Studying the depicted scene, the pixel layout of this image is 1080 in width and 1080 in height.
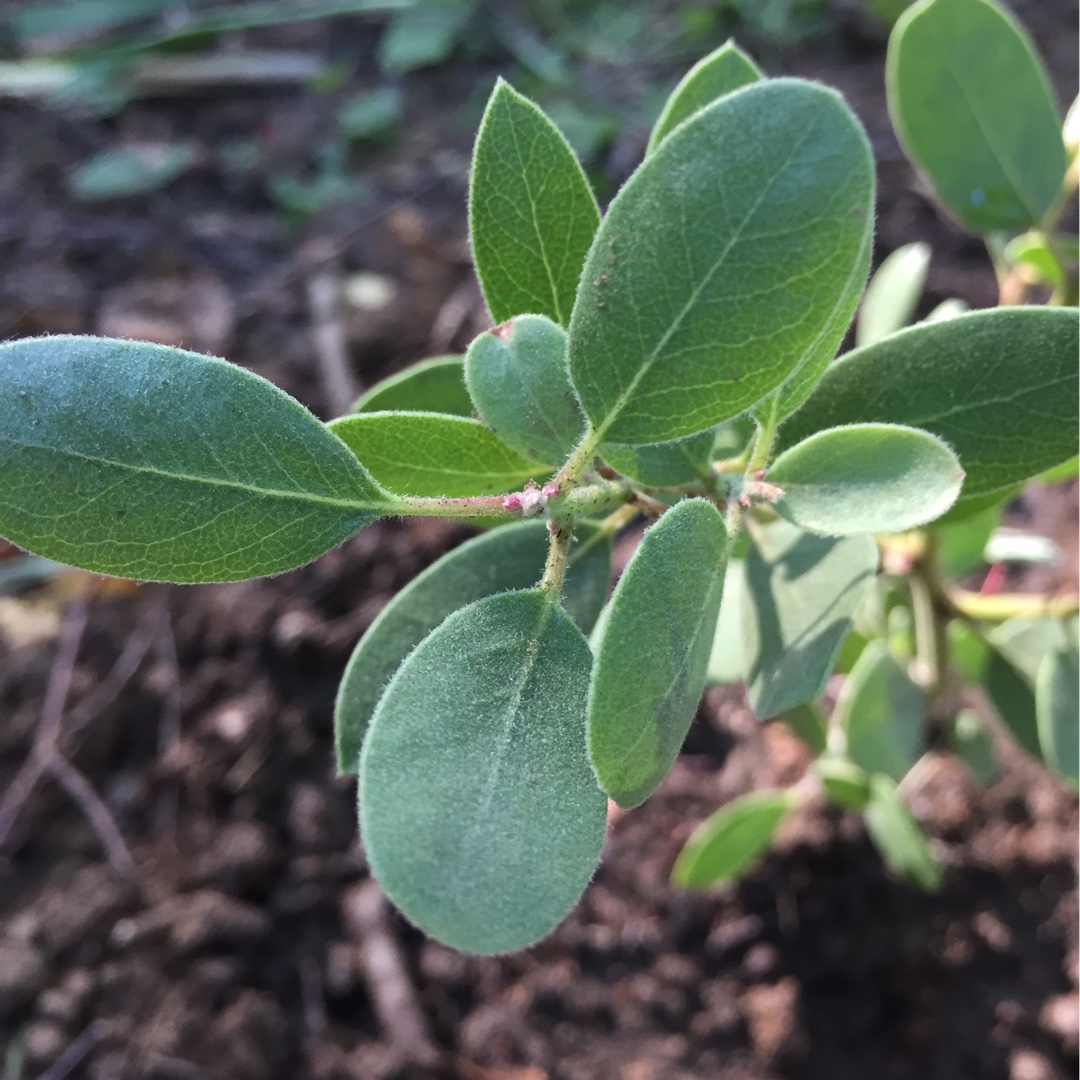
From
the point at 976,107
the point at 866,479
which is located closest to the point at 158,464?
the point at 866,479

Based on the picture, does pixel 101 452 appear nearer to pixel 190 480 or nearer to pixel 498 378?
pixel 190 480

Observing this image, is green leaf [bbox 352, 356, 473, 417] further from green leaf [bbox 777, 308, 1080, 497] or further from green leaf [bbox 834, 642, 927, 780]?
green leaf [bbox 834, 642, 927, 780]

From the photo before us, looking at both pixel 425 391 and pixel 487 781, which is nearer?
pixel 487 781

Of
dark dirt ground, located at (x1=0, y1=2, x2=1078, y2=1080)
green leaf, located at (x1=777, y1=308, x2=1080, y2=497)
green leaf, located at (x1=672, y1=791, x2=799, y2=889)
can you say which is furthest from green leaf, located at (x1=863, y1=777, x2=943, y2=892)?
green leaf, located at (x1=777, y1=308, x2=1080, y2=497)

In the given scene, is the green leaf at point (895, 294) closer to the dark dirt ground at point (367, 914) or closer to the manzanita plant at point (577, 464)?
the manzanita plant at point (577, 464)

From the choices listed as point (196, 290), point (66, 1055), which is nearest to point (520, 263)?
point (66, 1055)

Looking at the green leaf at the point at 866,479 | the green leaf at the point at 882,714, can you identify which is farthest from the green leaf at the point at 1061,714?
the green leaf at the point at 866,479

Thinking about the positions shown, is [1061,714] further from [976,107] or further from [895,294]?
[976,107]

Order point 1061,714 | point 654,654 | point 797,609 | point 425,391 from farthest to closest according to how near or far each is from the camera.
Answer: point 1061,714 → point 425,391 → point 797,609 → point 654,654
